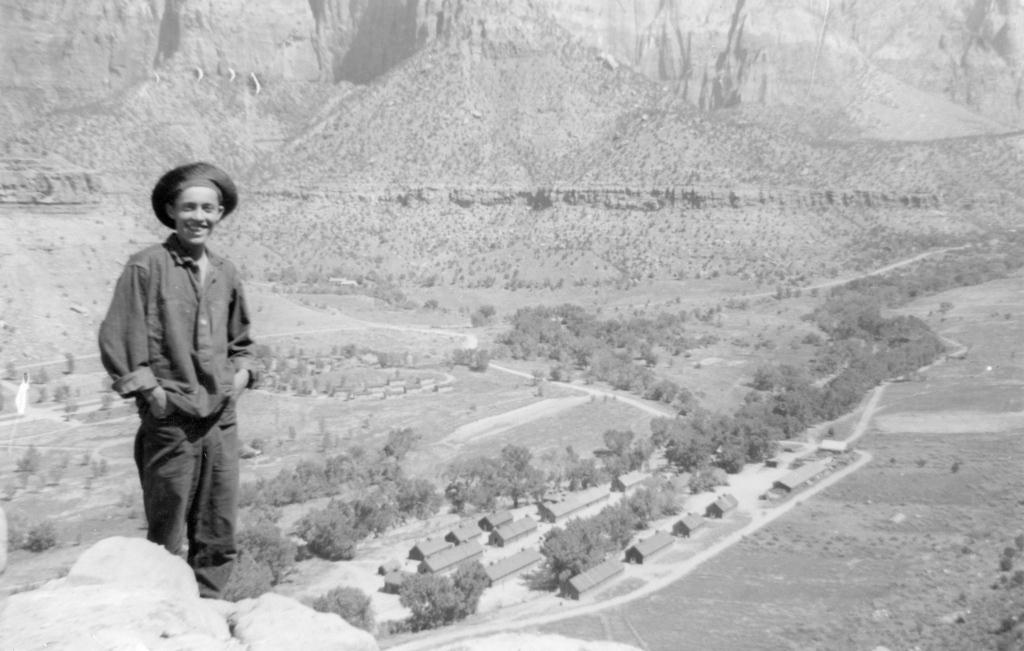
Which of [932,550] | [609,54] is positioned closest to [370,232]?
[609,54]

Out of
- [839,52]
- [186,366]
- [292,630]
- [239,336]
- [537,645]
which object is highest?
[839,52]

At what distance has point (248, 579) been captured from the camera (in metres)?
18.6

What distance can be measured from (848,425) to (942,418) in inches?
151

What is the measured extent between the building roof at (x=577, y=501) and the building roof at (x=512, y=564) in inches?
154

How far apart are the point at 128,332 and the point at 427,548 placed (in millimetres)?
20740

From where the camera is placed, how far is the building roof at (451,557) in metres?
23.7

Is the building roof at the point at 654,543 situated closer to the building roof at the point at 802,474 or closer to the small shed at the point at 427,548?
the small shed at the point at 427,548

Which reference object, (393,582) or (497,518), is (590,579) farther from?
(497,518)

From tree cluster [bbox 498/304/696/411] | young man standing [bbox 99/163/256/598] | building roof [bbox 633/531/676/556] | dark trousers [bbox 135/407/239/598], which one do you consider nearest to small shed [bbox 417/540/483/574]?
building roof [bbox 633/531/676/556]

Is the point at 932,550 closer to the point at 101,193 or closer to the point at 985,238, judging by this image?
the point at 101,193

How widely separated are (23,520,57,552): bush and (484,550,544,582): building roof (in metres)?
12.0

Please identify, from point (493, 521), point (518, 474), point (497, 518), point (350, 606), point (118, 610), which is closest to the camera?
point (118, 610)

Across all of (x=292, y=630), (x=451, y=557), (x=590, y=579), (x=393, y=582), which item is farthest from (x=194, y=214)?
(x=451, y=557)

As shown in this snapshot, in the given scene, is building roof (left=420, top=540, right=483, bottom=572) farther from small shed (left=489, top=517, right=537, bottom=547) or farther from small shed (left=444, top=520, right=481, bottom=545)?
small shed (left=489, top=517, right=537, bottom=547)
